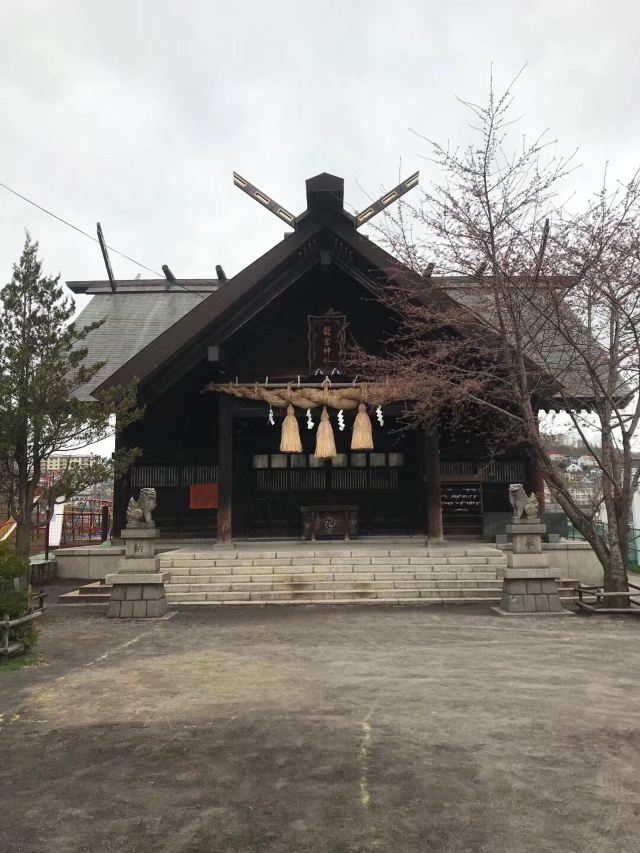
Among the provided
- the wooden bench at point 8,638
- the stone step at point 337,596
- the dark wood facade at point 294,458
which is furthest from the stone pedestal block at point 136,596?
the dark wood facade at point 294,458

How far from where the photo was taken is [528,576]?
949 centimetres

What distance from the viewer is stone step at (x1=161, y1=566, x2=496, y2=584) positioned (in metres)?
11.3

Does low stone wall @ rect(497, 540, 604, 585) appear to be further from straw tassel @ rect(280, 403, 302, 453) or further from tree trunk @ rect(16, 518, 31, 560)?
tree trunk @ rect(16, 518, 31, 560)

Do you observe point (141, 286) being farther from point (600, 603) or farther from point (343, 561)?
point (600, 603)

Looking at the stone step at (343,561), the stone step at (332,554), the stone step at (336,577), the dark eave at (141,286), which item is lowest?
the stone step at (336,577)

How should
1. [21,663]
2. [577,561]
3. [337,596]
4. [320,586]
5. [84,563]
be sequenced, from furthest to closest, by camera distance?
[84,563]
[577,561]
[320,586]
[337,596]
[21,663]

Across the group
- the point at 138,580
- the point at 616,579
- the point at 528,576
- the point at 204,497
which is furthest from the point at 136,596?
the point at 616,579

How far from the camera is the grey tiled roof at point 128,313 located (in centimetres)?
1834

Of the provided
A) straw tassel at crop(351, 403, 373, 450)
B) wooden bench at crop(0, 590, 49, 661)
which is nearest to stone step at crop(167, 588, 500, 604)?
straw tassel at crop(351, 403, 373, 450)

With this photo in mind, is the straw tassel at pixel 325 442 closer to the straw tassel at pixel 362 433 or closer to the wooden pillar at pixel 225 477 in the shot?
the straw tassel at pixel 362 433

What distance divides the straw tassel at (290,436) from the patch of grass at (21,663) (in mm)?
7561

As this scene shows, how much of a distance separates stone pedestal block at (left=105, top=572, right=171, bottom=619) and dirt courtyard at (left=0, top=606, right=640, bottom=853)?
207cm

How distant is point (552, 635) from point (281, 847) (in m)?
6.14

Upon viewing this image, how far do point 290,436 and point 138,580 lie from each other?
17.3 feet
